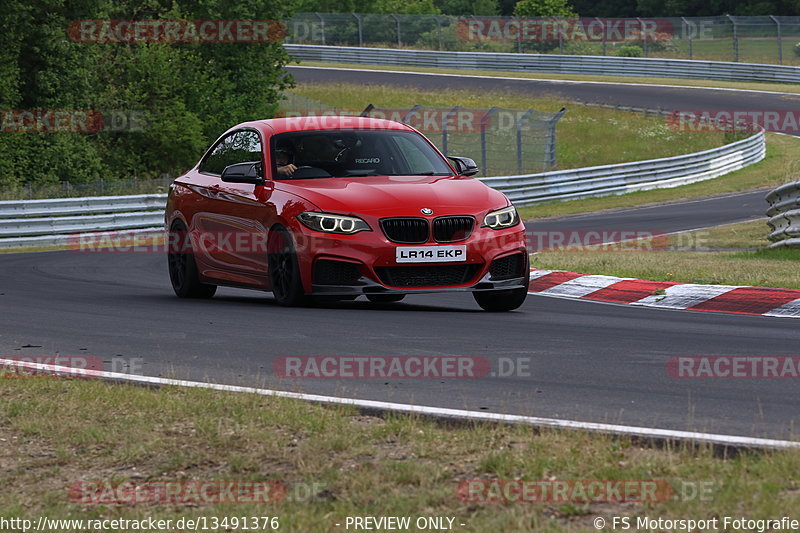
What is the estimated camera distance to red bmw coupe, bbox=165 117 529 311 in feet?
32.6

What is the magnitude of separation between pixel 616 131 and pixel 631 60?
1661cm

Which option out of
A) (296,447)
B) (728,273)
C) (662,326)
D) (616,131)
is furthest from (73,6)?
(296,447)

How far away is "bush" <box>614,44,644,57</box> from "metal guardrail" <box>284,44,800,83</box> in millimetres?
2783

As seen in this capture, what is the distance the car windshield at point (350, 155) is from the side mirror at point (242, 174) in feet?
0.58

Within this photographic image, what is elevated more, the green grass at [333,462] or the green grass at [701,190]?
the green grass at [333,462]

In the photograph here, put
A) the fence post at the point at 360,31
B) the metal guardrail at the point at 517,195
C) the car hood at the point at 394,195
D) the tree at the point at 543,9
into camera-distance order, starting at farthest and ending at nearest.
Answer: the tree at the point at 543,9, the fence post at the point at 360,31, the metal guardrail at the point at 517,195, the car hood at the point at 394,195

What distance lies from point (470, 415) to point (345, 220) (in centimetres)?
426

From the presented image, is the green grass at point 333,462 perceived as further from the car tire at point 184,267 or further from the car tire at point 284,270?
the car tire at point 184,267

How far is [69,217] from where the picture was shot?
81.6 feet

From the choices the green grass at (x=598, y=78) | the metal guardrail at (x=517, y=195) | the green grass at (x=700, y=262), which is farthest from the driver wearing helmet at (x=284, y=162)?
the green grass at (x=598, y=78)

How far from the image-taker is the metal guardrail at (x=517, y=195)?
24328 millimetres

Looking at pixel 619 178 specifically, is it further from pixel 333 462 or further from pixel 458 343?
pixel 333 462

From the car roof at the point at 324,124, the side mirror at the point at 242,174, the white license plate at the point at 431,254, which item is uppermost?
the car roof at the point at 324,124

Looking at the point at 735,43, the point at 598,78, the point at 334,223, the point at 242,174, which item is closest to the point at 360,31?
the point at 598,78
